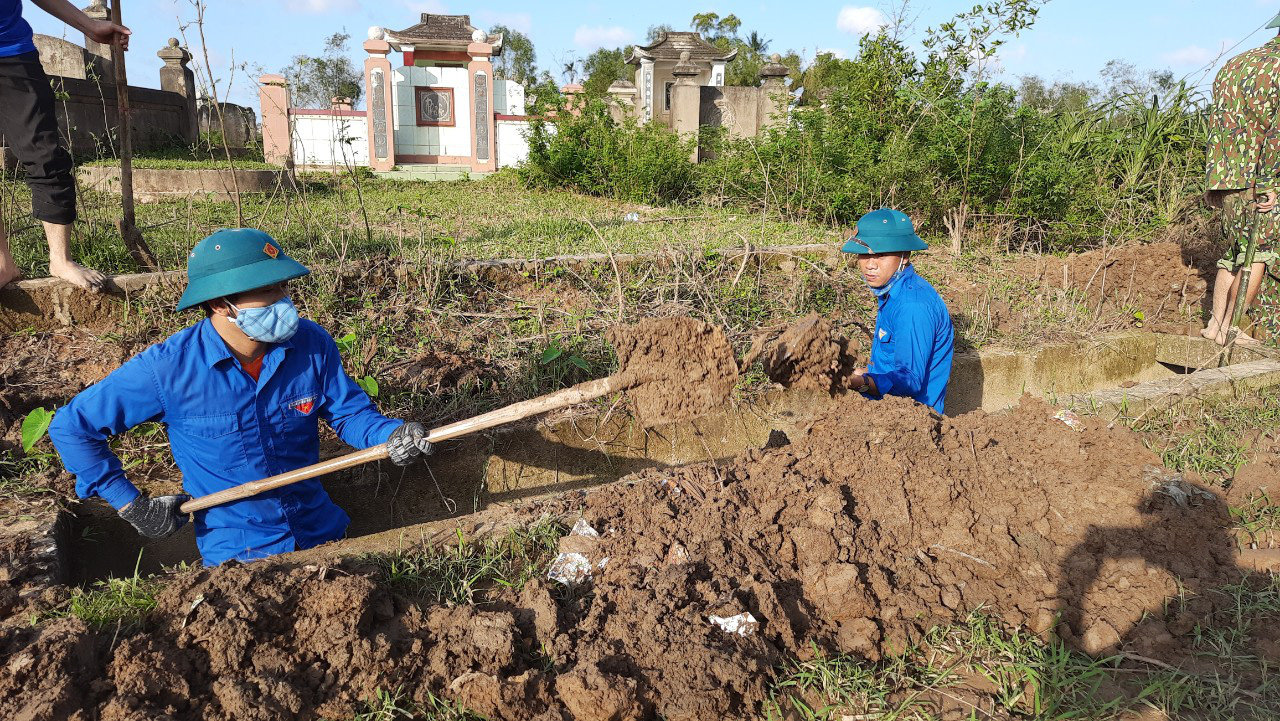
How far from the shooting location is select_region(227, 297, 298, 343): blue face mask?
102 inches

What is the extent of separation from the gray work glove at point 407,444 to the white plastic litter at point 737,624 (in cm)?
126

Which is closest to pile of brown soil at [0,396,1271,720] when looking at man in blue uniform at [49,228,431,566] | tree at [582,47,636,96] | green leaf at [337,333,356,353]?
man in blue uniform at [49,228,431,566]

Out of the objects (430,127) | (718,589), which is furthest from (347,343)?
(430,127)

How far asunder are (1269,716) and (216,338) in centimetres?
340

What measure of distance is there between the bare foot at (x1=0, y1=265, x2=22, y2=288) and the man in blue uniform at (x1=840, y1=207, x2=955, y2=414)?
402cm

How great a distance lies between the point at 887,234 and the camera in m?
3.50

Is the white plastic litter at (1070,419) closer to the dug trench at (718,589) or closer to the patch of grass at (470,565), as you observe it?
the dug trench at (718,589)

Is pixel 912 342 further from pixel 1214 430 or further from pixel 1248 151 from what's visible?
pixel 1248 151

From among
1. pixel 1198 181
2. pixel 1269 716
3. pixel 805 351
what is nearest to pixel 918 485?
pixel 805 351

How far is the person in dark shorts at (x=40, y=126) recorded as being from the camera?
3336mm

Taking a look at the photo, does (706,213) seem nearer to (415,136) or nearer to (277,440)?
(277,440)

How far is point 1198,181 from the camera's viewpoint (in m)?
7.28

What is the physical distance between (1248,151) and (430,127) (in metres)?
18.0

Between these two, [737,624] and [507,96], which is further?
[507,96]
